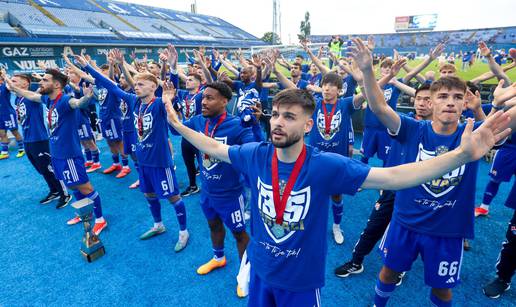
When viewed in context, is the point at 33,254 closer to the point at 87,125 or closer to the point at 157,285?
the point at 157,285

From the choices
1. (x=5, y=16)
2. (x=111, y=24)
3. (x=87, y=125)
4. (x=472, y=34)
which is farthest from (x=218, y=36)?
(x=87, y=125)

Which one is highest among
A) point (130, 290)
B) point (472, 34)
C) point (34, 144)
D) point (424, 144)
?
point (472, 34)

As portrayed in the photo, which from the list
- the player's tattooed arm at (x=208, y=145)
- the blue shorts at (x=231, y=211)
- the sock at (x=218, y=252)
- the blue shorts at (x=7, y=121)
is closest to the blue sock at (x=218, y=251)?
the sock at (x=218, y=252)

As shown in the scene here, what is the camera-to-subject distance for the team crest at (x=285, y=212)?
5.99 ft

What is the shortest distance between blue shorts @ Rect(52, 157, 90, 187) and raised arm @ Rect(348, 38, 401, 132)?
4424mm

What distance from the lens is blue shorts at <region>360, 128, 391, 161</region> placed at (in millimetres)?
5523

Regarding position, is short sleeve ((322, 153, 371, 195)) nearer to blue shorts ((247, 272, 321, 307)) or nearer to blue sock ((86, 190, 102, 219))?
blue shorts ((247, 272, 321, 307))

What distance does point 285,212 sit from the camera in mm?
1866

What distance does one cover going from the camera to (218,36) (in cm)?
4300

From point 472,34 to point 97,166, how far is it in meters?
50.9

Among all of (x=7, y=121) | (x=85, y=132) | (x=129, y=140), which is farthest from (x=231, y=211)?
(x=7, y=121)

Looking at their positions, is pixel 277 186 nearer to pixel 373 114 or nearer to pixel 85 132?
pixel 373 114

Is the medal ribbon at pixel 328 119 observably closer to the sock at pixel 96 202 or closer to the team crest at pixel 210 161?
the team crest at pixel 210 161

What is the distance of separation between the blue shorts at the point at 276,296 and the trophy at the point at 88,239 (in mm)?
2828
